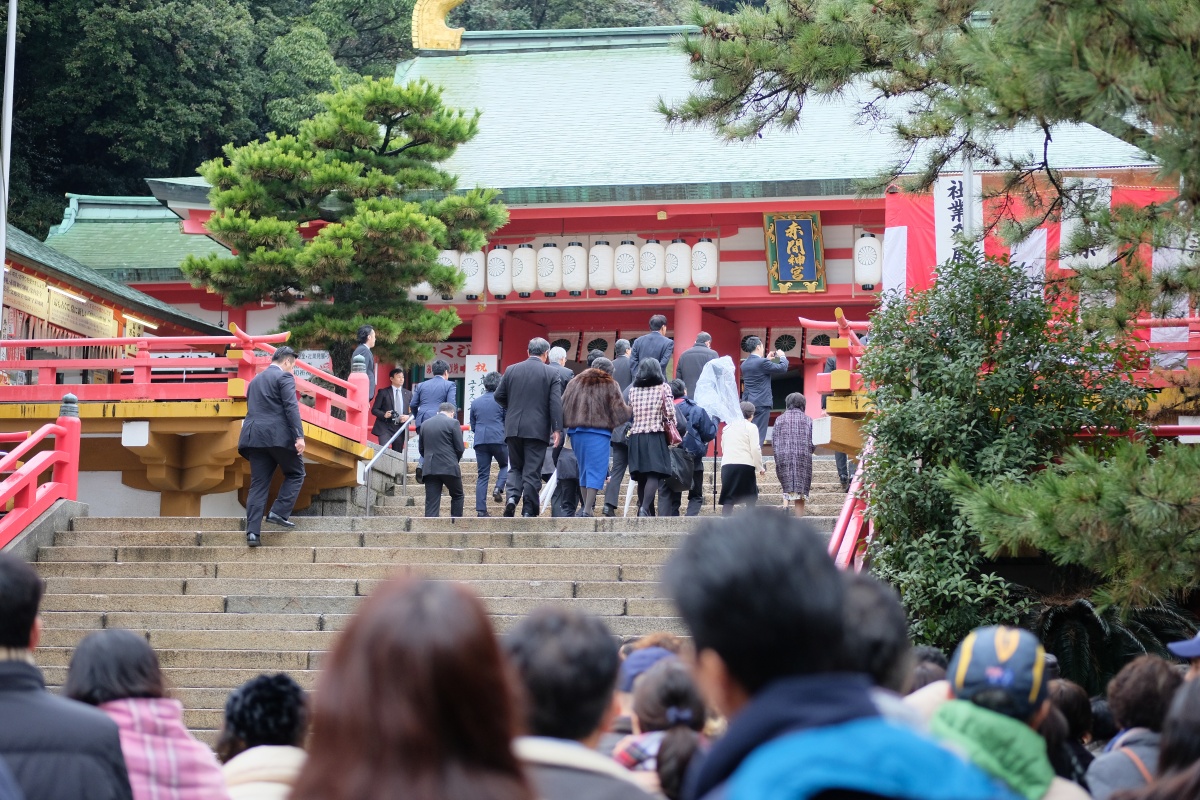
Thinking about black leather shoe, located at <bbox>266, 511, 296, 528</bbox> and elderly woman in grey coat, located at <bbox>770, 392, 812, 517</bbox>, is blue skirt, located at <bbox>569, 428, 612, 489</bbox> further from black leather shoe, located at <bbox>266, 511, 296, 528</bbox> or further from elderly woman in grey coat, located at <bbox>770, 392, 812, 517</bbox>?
black leather shoe, located at <bbox>266, 511, 296, 528</bbox>

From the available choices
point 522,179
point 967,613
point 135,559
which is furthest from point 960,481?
point 522,179

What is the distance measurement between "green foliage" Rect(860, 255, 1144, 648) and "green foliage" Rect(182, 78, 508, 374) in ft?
22.5

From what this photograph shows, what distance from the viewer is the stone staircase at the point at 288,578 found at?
9.33 metres

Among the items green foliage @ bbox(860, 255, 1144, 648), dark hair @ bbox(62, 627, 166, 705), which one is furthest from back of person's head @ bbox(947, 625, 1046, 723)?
green foliage @ bbox(860, 255, 1144, 648)

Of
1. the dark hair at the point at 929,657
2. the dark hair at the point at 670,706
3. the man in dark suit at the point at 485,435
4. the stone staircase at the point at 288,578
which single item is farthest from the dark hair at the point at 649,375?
the dark hair at the point at 670,706

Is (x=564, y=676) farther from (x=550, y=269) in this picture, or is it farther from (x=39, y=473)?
(x=550, y=269)

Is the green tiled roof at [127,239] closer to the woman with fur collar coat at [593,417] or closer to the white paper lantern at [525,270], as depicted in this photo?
the white paper lantern at [525,270]

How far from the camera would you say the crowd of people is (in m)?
1.88

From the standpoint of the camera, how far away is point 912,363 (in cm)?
964

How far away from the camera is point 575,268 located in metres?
19.0

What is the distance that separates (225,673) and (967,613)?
4.85 meters

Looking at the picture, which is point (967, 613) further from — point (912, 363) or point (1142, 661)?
point (1142, 661)

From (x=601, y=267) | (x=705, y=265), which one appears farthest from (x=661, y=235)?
(x=601, y=267)

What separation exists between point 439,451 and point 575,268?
24.3ft
